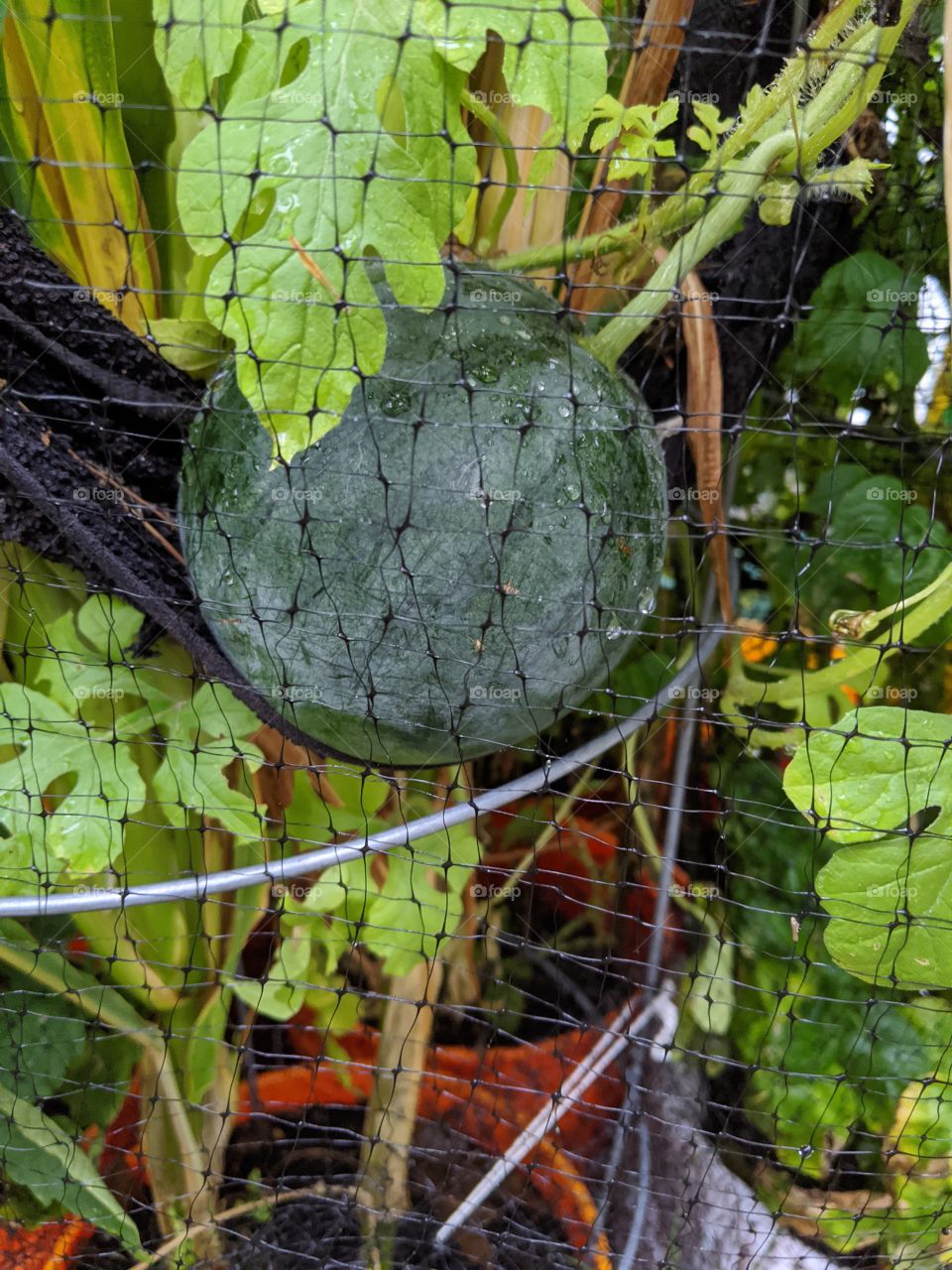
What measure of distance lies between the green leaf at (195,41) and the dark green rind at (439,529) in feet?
0.57

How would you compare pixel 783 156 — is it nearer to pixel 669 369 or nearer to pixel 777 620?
pixel 669 369

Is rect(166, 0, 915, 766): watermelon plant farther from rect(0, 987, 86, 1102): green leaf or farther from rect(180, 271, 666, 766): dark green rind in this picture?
rect(0, 987, 86, 1102): green leaf

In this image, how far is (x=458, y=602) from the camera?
0.64 metres

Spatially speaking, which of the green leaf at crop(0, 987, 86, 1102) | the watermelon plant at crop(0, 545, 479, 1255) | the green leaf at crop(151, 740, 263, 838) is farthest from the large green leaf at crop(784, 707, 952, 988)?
the green leaf at crop(0, 987, 86, 1102)

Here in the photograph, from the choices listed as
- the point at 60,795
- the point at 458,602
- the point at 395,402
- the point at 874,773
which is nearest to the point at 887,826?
the point at 874,773

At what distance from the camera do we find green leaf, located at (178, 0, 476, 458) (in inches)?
22.3

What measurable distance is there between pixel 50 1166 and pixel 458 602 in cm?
73

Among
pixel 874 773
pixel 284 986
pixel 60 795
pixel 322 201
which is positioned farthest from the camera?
pixel 284 986

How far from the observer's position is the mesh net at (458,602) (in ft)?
2.03

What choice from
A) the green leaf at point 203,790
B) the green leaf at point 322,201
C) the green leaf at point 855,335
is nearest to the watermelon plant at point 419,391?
the green leaf at point 322,201

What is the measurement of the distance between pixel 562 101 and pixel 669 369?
398 millimetres

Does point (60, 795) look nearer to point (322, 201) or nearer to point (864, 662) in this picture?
point (322, 201)

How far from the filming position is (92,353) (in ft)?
2.47

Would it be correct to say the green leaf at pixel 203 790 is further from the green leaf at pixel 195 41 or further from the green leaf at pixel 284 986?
the green leaf at pixel 195 41
